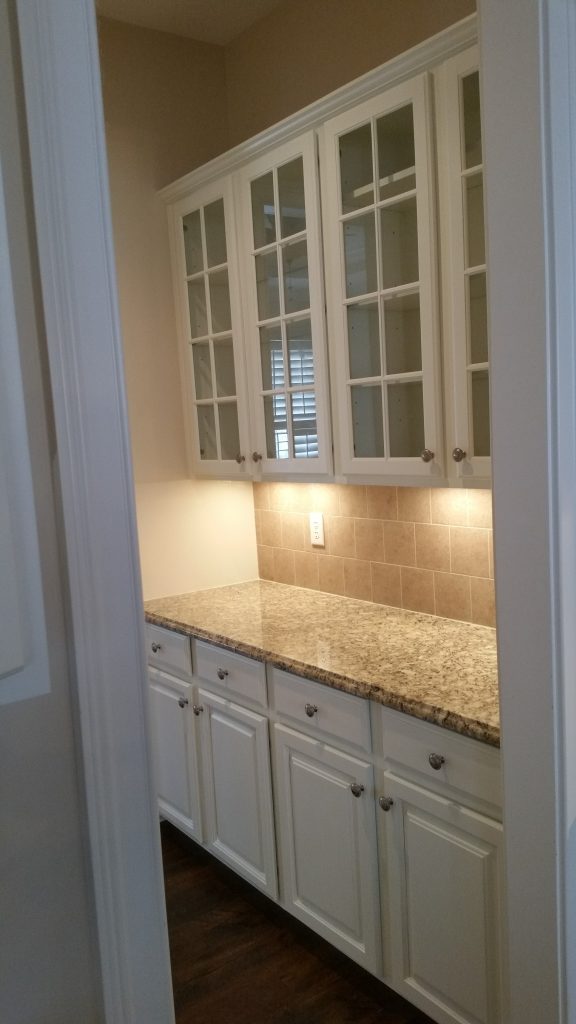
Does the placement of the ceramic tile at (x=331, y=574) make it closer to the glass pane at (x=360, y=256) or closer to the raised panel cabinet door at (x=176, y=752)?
the raised panel cabinet door at (x=176, y=752)

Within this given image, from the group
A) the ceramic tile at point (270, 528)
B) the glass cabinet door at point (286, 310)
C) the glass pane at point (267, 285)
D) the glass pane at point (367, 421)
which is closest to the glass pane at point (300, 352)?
the glass cabinet door at point (286, 310)

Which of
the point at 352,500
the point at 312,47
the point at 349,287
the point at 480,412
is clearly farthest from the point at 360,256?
the point at 312,47

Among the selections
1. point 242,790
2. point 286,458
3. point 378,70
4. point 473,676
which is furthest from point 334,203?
point 242,790

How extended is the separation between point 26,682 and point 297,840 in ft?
5.89

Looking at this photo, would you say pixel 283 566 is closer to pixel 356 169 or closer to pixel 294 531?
pixel 294 531

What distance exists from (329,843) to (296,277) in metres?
1.68

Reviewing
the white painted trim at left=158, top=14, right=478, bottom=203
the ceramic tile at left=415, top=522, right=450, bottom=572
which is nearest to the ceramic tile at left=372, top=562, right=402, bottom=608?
the ceramic tile at left=415, top=522, right=450, bottom=572

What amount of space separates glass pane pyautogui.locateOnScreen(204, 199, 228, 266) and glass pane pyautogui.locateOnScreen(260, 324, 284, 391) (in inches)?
13.6

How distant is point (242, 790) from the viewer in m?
2.58

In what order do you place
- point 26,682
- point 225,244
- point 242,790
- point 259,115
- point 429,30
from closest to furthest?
point 26,682, point 429,30, point 242,790, point 225,244, point 259,115

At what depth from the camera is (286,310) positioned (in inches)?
104

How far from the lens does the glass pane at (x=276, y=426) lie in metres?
2.72

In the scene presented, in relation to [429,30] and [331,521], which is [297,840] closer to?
[331,521]

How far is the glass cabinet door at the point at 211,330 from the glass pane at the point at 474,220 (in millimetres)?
1032
